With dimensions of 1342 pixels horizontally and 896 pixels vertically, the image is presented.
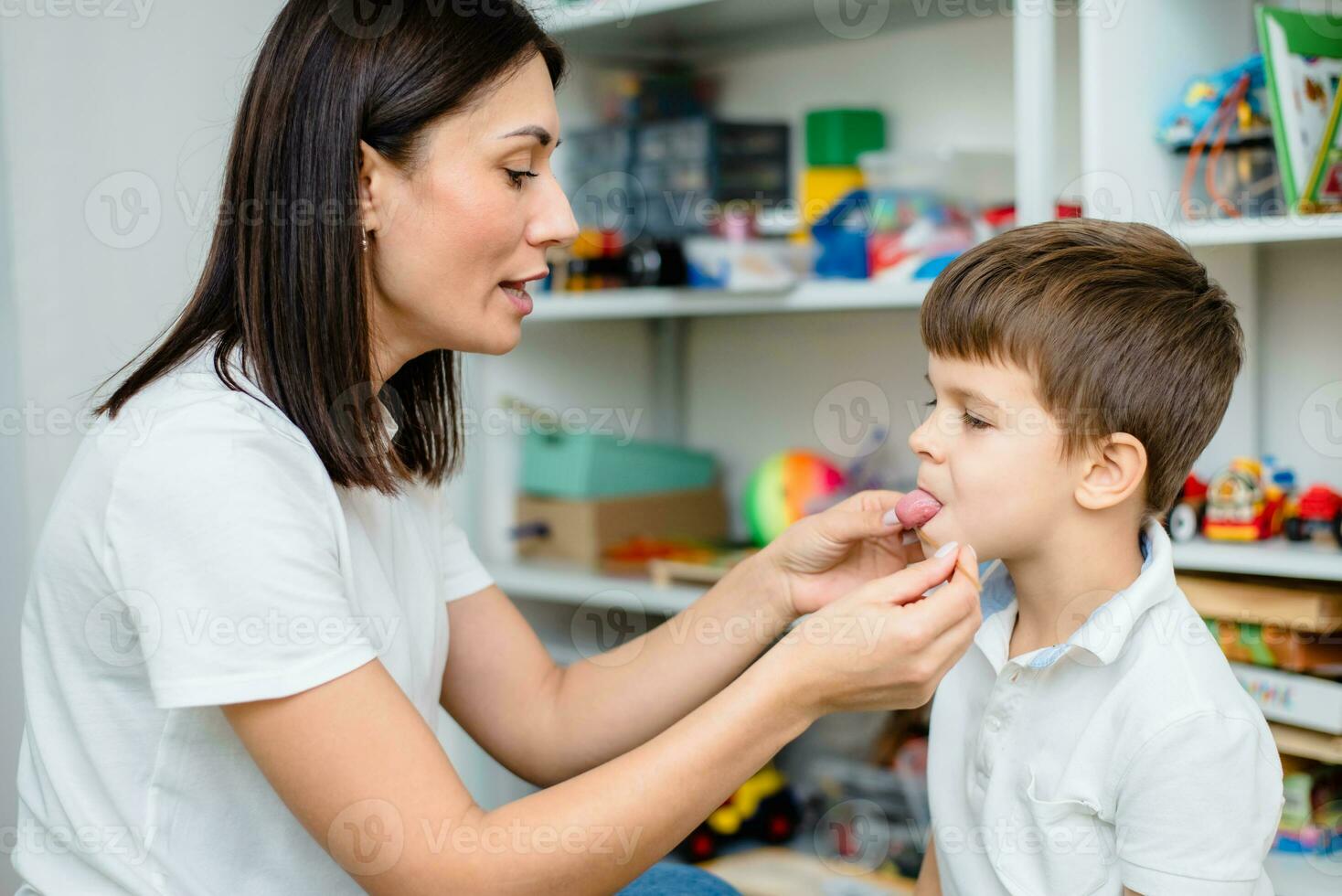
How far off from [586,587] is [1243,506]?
883 millimetres

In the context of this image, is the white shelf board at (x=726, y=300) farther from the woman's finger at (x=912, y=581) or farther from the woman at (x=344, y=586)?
the woman's finger at (x=912, y=581)

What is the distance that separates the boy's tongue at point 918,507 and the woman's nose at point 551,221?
1.15 feet

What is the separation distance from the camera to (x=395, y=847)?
0.81 metres

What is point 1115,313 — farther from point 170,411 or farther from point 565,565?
point 565,565

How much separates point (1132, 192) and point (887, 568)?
494 mm

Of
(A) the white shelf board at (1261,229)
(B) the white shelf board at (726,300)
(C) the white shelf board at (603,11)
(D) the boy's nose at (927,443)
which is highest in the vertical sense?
(C) the white shelf board at (603,11)

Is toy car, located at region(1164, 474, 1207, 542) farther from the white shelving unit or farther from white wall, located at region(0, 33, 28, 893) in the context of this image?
white wall, located at region(0, 33, 28, 893)

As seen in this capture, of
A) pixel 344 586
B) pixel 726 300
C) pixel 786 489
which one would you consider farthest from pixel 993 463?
pixel 786 489

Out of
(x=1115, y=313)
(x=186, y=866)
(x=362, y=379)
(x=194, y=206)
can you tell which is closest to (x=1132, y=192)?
(x=1115, y=313)

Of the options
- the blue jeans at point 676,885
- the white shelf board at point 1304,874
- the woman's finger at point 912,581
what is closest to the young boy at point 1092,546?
the woman's finger at point 912,581

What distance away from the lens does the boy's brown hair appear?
945 millimetres

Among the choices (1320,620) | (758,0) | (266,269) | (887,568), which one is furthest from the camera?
(758,0)

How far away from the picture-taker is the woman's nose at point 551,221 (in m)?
1.02

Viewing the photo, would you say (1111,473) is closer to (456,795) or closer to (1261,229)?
(1261,229)
